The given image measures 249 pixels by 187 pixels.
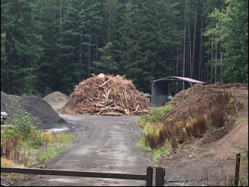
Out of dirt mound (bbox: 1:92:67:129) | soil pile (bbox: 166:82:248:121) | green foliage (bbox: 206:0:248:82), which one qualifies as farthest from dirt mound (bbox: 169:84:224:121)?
dirt mound (bbox: 1:92:67:129)

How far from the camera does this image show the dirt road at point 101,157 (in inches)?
288

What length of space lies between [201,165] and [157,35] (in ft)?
136

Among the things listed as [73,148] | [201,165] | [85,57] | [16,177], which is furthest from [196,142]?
[85,57]

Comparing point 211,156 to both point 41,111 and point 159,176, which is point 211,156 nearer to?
point 159,176

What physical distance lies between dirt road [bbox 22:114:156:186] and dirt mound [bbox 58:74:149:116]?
34.0 ft

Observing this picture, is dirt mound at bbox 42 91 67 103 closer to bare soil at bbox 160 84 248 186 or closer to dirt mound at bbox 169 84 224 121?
dirt mound at bbox 169 84 224 121

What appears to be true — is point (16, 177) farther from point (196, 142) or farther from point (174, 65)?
point (174, 65)

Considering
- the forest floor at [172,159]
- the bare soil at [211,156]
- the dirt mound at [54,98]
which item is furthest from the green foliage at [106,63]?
the bare soil at [211,156]

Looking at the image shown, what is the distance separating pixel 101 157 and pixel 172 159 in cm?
221

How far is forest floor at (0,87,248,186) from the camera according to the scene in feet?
24.1

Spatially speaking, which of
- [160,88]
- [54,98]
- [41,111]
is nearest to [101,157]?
[41,111]

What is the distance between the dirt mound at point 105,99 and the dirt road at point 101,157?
10372 millimetres

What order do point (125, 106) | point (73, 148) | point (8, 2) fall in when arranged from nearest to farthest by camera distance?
point (8, 2), point (73, 148), point (125, 106)

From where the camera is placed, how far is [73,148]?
1232 centimetres
